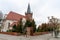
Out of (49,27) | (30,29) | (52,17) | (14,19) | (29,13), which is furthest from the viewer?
(29,13)

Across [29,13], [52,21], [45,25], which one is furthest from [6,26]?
[52,21]

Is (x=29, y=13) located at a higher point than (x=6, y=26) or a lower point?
higher

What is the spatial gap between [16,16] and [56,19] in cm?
3250

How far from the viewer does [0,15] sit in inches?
2790

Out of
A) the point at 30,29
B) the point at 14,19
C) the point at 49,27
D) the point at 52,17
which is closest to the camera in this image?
the point at 30,29

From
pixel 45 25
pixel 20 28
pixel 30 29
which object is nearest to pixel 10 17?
pixel 45 25

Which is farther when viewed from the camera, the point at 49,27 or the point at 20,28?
the point at 49,27

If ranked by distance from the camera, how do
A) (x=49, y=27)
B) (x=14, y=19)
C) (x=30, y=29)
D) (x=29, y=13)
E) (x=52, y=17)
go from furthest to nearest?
1. (x=29, y=13)
2. (x=14, y=19)
3. (x=49, y=27)
4. (x=52, y=17)
5. (x=30, y=29)

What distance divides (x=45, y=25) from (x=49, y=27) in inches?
93.8

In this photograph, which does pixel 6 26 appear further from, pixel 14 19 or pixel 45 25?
pixel 45 25

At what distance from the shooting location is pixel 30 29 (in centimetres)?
3219

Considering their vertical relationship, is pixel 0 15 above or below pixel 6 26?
above

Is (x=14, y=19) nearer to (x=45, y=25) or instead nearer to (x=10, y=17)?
(x=10, y=17)

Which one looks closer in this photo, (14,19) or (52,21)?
(52,21)
